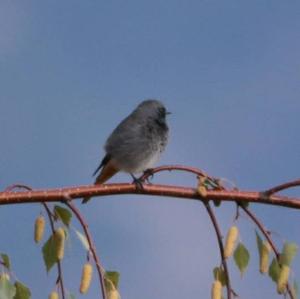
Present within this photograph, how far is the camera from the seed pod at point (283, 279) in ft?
8.12

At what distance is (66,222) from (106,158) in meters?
4.47

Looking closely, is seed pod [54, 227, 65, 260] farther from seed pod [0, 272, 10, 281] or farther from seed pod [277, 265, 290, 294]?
seed pod [277, 265, 290, 294]

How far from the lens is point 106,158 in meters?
7.13

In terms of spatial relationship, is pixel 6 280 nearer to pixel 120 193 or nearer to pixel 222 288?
pixel 120 193

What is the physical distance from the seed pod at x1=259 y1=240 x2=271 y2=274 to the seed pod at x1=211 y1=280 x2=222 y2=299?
0.17 meters

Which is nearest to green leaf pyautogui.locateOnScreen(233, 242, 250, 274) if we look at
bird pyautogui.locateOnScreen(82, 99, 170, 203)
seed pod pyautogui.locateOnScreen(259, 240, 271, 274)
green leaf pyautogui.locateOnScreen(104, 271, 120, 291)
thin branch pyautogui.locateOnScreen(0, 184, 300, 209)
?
seed pod pyautogui.locateOnScreen(259, 240, 271, 274)

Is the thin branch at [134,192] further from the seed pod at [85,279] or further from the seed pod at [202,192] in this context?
the seed pod at [85,279]

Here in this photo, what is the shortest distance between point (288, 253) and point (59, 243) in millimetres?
756

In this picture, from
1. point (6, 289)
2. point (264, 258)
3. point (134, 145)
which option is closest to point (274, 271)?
point (264, 258)

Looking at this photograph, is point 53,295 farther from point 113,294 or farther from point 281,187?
point 281,187

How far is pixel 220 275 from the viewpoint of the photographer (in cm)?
257

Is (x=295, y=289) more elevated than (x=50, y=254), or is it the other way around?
(x=50, y=254)

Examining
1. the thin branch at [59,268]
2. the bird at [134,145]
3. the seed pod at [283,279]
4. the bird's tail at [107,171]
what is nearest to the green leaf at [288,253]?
the seed pod at [283,279]

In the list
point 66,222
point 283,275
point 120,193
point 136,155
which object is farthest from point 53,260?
point 136,155
